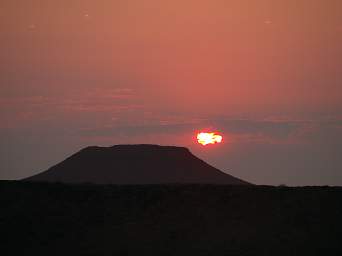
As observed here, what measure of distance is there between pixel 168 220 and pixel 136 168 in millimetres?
64413

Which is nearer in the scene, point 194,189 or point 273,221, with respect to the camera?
point 273,221

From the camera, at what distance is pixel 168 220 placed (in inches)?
1740

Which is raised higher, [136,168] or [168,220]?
[136,168]

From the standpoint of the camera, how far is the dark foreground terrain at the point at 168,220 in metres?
40.9

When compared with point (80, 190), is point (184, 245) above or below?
below

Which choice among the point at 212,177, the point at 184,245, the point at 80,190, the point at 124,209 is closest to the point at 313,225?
the point at 184,245

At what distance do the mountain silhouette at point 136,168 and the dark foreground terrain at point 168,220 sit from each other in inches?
2029

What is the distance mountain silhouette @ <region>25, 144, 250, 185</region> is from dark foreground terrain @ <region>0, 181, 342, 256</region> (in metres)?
51.5

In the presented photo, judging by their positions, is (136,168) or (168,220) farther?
(136,168)

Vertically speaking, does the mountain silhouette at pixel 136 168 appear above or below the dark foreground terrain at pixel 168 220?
above

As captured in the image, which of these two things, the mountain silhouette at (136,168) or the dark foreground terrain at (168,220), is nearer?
the dark foreground terrain at (168,220)

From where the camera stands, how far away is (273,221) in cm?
4300

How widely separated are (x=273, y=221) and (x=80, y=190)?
40.4 feet

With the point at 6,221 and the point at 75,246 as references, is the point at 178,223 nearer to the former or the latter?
the point at 75,246
